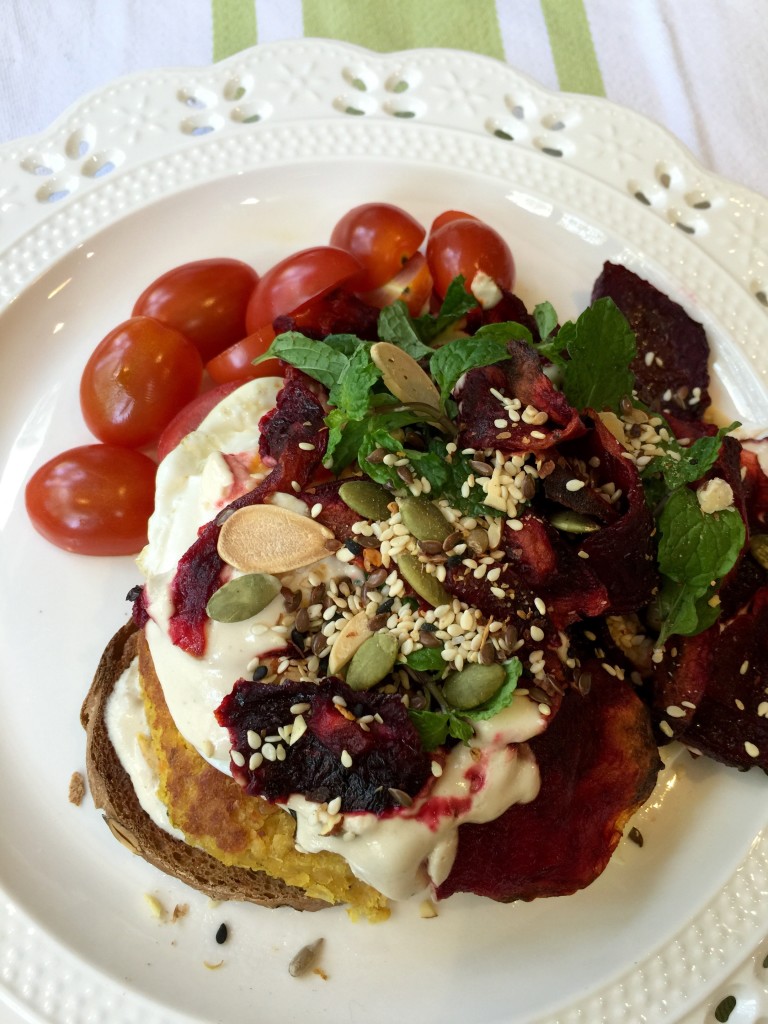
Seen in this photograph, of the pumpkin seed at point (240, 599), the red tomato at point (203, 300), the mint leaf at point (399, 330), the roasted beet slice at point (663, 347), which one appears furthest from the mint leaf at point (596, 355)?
the red tomato at point (203, 300)

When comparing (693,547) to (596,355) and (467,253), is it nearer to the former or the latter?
(596,355)

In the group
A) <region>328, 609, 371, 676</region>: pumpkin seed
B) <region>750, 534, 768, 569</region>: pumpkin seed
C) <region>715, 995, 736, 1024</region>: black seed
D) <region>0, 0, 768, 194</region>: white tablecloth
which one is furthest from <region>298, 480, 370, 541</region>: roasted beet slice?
<region>0, 0, 768, 194</region>: white tablecloth

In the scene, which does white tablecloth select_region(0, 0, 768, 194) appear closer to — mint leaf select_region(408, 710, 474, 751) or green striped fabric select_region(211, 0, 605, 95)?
green striped fabric select_region(211, 0, 605, 95)

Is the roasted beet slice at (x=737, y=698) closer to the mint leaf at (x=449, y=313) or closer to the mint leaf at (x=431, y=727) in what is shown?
the mint leaf at (x=431, y=727)

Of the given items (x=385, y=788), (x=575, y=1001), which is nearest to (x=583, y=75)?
(x=385, y=788)

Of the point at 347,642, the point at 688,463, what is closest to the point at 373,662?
the point at 347,642
